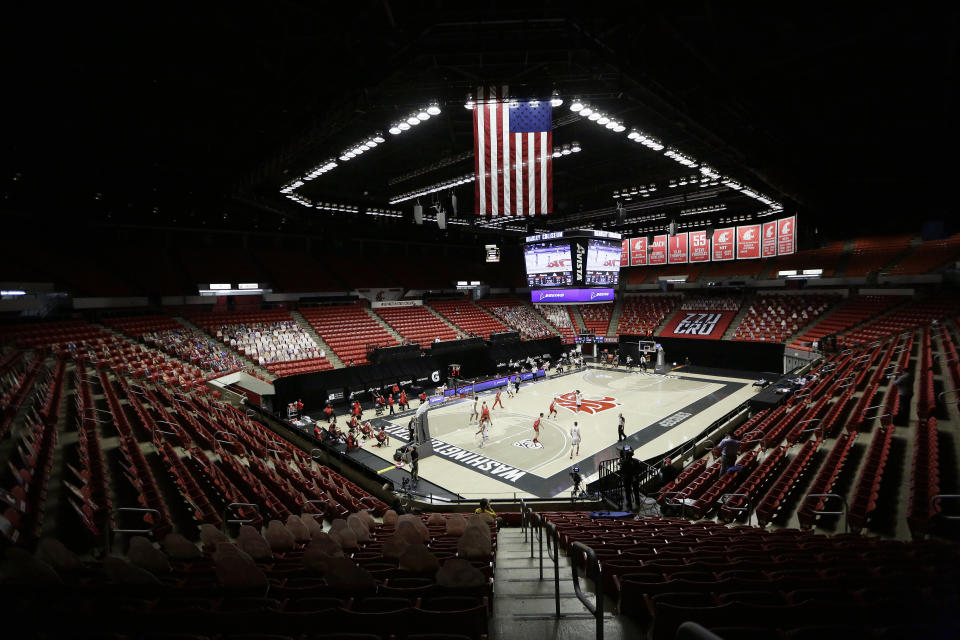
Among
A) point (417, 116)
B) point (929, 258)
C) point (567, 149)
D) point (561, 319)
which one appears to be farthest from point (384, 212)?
point (929, 258)

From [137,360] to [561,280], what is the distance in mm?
18850

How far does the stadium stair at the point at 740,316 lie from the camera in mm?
31875

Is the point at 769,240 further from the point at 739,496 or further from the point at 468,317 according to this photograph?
the point at 739,496

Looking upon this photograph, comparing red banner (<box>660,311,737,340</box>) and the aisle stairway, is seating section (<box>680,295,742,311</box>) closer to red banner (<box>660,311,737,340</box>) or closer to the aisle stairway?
red banner (<box>660,311,737,340</box>)

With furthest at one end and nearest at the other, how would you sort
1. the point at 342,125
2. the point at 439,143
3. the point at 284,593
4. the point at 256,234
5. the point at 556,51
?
the point at 256,234
the point at 439,143
the point at 342,125
the point at 556,51
the point at 284,593

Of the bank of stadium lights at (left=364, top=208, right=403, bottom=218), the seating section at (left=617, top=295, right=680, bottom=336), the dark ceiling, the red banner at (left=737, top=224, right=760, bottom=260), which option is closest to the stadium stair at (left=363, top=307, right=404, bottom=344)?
the bank of stadium lights at (left=364, top=208, right=403, bottom=218)

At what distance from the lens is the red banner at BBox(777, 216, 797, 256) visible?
26344mm

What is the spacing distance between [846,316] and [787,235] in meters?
6.51

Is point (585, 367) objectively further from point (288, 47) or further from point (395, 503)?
point (288, 47)

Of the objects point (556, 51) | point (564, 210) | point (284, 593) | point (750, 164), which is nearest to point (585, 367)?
point (564, 210)

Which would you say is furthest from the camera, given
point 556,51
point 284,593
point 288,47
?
point 288,47

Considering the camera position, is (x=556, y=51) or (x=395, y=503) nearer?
(x=556, y=51)

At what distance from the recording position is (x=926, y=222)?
24875 millimetres

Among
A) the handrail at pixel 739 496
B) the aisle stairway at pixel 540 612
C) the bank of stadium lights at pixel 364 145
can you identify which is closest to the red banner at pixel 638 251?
the bank of stadium lights at pixel 364 145
